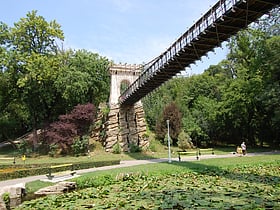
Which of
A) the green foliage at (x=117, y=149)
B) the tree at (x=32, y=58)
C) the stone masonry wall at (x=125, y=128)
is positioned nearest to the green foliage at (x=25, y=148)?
the tree at (x=32, y=58)

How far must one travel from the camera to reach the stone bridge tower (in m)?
29.8

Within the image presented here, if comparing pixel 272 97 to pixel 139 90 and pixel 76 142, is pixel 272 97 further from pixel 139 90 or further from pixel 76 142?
pixel 76 142

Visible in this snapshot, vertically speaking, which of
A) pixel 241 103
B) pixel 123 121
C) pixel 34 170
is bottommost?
pixel 34 170

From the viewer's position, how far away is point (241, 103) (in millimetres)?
30172

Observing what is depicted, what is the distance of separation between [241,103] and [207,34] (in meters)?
18.7

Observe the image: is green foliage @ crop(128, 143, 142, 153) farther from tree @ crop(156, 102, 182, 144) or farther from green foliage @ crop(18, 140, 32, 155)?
green foliage @ crop(18, 140, 32, 155)

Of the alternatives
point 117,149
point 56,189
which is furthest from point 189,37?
point 117,149

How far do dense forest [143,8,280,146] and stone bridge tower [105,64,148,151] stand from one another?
12.2ft

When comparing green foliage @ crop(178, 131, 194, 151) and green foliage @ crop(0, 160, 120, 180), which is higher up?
green foliage @ crop(178, 131, 194, 151)

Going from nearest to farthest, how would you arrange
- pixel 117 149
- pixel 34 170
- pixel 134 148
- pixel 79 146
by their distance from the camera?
pixel 34 170, pixel 79 146, pixel 117 149, pixel 134 148

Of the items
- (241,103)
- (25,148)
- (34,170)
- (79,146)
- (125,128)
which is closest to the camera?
(34,170)

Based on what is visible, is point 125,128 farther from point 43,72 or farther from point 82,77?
point 43,72

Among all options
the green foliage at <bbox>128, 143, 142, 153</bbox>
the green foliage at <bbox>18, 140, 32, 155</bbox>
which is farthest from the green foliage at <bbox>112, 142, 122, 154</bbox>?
the green foliage at <bbox>18, 140, 32, 155</bbox>

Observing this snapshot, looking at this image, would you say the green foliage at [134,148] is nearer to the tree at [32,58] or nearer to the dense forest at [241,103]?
the dense forest at [241,103]
